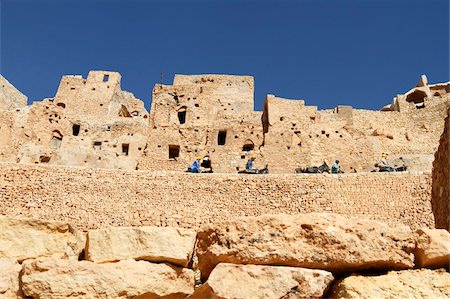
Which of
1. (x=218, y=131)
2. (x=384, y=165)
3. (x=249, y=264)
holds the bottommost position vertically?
(x=249, y=264)

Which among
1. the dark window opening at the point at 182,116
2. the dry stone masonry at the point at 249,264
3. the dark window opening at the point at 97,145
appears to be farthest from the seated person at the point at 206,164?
the dry stone masonry at the point at 249,264

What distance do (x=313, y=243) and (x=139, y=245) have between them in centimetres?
128

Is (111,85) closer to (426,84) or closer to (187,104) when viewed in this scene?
(187,104)

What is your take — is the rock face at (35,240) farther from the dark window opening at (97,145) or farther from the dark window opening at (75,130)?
the dark window opening at (75,130)

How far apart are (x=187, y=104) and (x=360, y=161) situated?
35.9 ft

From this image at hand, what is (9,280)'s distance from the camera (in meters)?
3.53

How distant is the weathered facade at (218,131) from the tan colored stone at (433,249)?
1976 centimetres

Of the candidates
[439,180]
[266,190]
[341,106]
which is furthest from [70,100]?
[439,180]

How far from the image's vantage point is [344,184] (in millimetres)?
17094

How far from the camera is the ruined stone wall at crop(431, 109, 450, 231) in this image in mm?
5676

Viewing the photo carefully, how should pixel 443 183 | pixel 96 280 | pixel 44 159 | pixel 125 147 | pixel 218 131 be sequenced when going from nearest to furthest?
pixel 96 280, pixel 443 183, pixel 218 131, pixel 44 159, pixel 125 147

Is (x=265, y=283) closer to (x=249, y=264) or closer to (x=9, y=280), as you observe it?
(x=249, y=264)

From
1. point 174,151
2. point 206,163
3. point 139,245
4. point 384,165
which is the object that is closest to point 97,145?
point 174,151

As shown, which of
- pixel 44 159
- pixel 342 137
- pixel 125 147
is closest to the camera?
pixel 342 137
